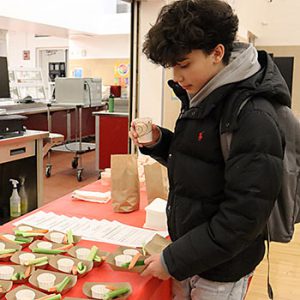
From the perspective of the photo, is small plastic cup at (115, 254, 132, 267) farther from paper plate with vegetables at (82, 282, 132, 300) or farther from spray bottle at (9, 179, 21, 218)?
spray bottle at (9, 179, 21, 218)

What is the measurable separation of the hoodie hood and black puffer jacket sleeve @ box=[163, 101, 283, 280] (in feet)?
0.30

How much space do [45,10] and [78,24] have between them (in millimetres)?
1148

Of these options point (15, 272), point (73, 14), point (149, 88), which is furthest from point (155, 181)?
point (73, 14)

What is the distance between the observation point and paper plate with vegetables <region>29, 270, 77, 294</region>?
1091 millimetres

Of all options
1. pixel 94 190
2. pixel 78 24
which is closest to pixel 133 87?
pixel 94 190

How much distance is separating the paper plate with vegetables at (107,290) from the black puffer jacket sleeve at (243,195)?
19 centimetres

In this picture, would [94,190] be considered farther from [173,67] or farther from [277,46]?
[277,46]

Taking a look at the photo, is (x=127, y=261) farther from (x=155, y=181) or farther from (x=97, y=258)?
(x=155, y=181)

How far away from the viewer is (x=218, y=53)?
0.99 m

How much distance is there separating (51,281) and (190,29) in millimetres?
749

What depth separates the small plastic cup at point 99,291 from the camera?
1.08 metres

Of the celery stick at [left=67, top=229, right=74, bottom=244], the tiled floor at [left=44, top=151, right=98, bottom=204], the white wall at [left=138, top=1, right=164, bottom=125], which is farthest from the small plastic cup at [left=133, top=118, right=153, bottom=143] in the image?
the tiled floor at [left=44, top=151, right=98, bottom=204]

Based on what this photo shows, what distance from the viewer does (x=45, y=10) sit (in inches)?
315

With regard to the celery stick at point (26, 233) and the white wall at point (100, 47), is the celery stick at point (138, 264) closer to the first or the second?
the celery stick at point (26, 233)
